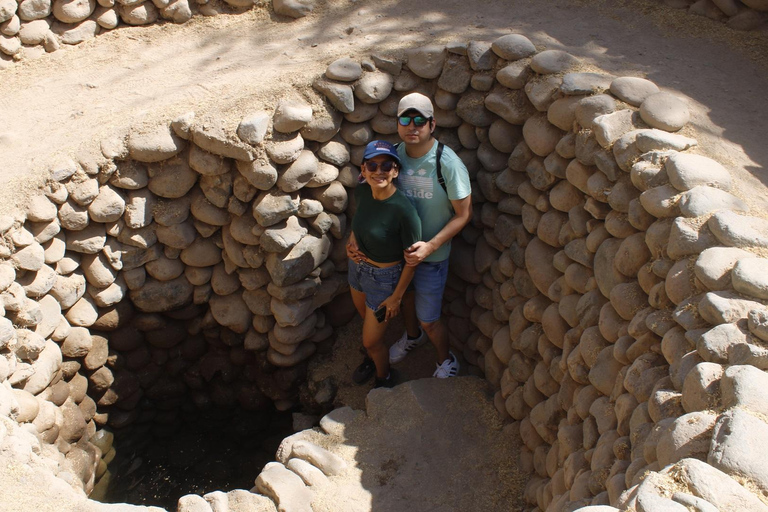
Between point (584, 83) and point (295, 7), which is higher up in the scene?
point (584, 83)

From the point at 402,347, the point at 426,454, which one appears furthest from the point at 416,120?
the point at 426,454

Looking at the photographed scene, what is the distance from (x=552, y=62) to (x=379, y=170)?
1.07m

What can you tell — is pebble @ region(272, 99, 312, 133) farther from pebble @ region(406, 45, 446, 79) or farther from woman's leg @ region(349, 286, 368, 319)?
woman's leg @ region(349, 286, 368, 319)

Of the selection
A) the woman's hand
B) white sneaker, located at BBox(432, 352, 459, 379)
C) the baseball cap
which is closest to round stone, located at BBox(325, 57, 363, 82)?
the baseball cap

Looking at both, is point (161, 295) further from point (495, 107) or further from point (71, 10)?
point (495, 107)

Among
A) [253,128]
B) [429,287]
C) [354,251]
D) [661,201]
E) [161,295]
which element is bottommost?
[161,295]

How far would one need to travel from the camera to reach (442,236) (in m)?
3.86

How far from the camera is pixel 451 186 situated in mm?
3852

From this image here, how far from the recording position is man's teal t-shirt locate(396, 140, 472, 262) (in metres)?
3.86

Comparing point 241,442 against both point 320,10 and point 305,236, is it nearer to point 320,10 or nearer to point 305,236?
point 305,236

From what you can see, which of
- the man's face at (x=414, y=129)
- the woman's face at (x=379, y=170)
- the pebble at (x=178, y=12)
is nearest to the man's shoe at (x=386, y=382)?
the woman's face at (x=379, y=170)

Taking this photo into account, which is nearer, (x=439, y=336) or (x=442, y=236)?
(x=442, y=236)

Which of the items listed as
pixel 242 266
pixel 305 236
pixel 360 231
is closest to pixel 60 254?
pixel 242 266

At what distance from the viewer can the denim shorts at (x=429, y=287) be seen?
4.20m
